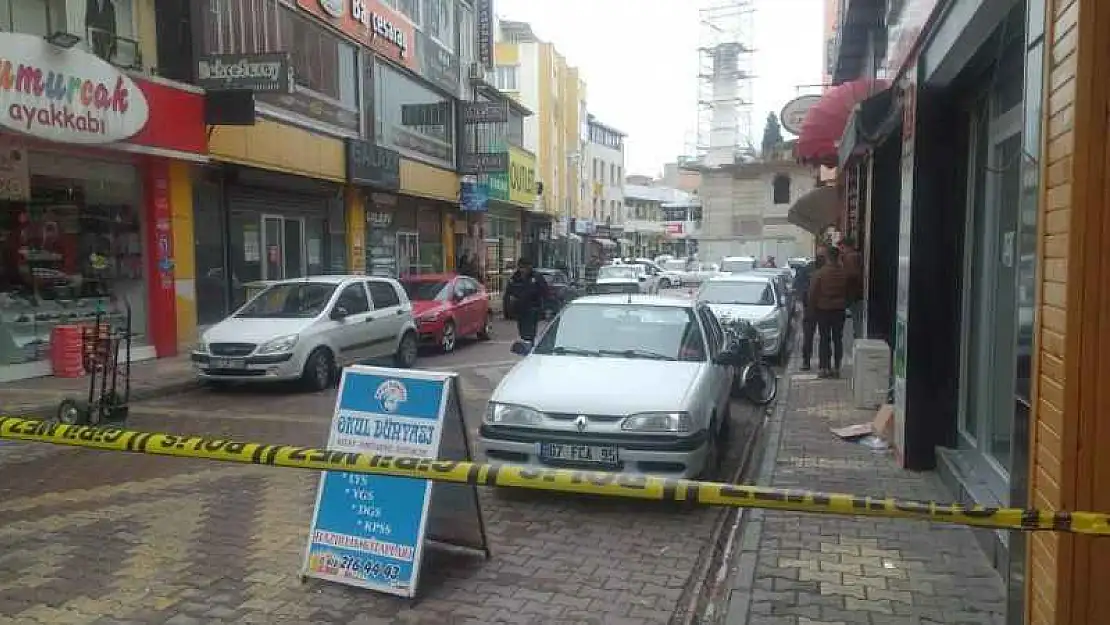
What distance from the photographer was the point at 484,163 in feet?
85.0

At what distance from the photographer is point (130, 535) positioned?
17.3 ft

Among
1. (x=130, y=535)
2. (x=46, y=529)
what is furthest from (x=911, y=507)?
(x=46, y=529)

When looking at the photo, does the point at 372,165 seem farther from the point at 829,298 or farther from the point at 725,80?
the point at 725,80

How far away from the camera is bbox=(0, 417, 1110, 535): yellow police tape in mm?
2658

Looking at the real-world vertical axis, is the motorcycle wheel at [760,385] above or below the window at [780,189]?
below

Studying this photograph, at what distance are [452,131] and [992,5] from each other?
22525mm

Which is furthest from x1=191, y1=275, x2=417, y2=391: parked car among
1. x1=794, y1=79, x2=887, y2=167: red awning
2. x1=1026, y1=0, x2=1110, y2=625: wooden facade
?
x1=1026, y1=0, x2=1110, y2=625: wooden facade

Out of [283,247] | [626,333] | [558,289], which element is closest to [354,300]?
[626,333]

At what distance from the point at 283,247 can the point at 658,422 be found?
13687 mm

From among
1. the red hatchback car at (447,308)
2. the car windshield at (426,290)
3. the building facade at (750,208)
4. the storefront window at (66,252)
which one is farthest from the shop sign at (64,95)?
the building facade at (750,208)

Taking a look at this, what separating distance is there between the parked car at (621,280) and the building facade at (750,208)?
31227mm

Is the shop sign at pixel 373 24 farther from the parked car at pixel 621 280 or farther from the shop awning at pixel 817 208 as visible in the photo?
the shop awning at pixel 817 208

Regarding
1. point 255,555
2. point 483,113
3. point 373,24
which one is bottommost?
point 255,555

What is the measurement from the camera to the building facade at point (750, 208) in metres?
63.7
